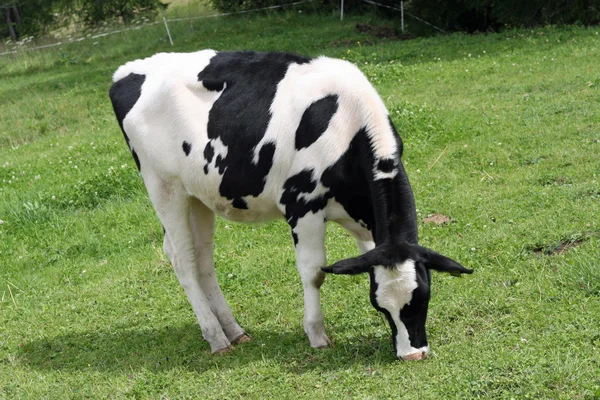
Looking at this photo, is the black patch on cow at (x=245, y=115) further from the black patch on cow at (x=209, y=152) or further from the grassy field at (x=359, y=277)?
the grassy field at (x=359, y=277)

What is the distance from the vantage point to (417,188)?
32.9 feet

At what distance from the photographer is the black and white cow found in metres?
5.88

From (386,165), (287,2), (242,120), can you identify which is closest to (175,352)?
(242,120)

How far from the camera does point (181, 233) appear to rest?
7316 millimetres

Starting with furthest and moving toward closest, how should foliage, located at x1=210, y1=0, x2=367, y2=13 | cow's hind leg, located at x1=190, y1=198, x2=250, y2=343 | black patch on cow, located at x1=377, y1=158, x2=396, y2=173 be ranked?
foliage, located at x1=210, y1=0, x2=367, y2=13, cow's hind leg, located at x1=190, y1=198, x2=250, y2=343, black patch on cow, located at x1=377, y1=158, x2=396, y2=173

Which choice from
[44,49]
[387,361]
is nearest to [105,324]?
[387,361]

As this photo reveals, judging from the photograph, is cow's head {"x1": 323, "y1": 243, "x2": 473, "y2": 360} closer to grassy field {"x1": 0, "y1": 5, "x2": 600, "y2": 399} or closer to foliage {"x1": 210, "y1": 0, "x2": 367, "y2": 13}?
grassy field {"x1": 0, "y1": 5, "x2": 600, "y2": 399}

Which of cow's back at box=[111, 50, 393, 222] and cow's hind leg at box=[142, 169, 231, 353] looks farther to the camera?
cow's hind leg at box=[142, 169, 231, 353]

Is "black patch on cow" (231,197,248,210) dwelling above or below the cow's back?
below

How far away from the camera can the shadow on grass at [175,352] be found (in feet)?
20.8

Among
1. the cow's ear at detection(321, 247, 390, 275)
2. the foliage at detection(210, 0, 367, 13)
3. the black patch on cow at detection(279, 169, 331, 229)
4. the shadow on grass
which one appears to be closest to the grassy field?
the shadow on grass

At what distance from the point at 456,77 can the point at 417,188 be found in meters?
6.92

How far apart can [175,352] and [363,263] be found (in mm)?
2336

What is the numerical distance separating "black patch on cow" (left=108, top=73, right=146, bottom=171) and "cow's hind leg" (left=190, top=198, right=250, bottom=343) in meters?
0.74
